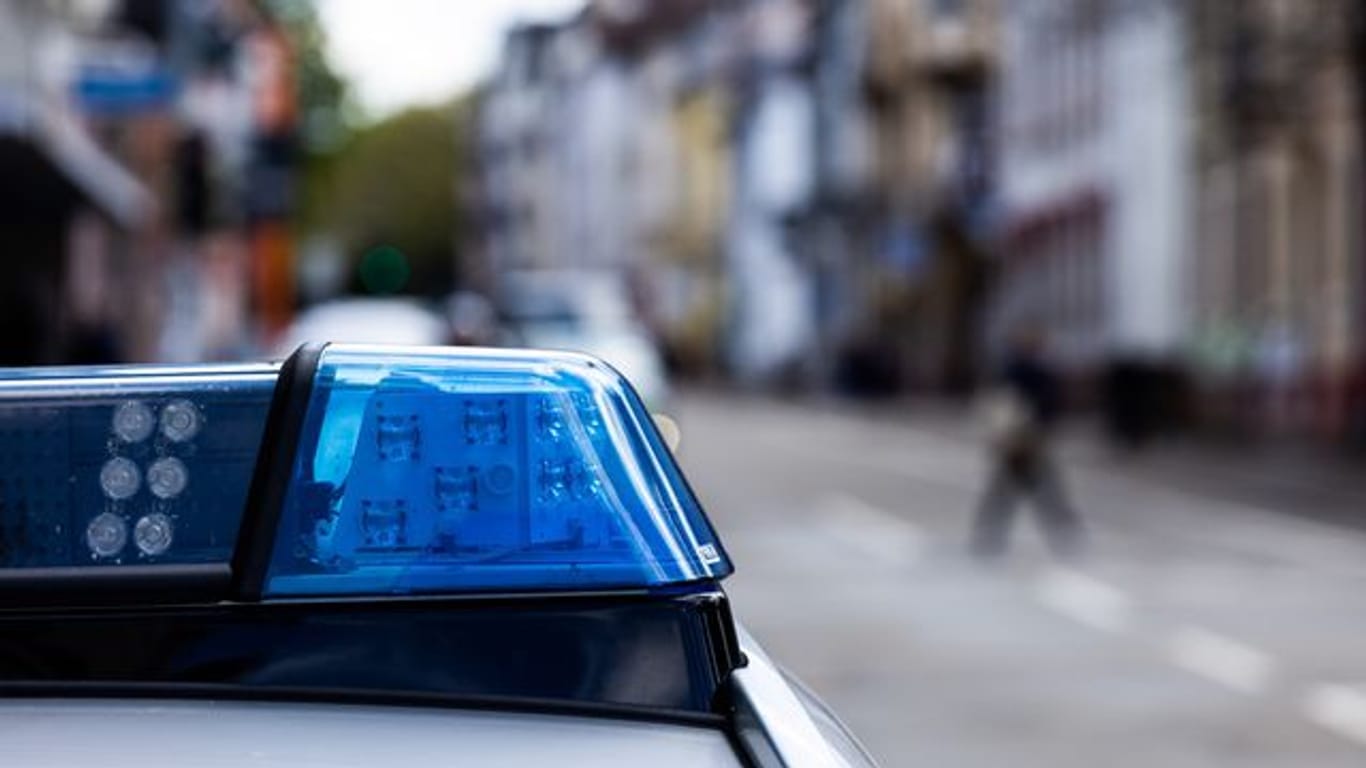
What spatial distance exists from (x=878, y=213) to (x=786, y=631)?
65158 millimetres

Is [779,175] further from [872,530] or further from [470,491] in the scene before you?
[470,491]

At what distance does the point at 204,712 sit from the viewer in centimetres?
344

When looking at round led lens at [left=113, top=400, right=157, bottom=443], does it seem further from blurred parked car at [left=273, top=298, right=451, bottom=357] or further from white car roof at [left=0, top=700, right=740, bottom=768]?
blurred parked car at [left=273, top=298, right=451, bottom=357]

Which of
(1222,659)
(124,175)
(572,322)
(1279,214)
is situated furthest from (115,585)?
(1279,214)

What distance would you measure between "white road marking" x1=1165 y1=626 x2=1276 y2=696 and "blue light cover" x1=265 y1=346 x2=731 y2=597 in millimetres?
11868

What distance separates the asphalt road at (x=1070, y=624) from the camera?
13.6m

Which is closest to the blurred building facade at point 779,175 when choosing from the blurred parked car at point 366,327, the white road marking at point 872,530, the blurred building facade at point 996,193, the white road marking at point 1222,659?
the blurred building facade at point 996,193

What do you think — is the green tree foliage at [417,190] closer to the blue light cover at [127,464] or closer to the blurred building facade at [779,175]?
the blurred building facade at [779,175]

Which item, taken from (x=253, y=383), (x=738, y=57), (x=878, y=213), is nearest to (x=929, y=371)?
(x=878, y=213)

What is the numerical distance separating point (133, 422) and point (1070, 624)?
51.4ft

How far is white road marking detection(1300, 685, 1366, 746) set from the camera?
13.8m

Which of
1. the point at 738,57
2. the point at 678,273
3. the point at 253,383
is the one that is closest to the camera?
the point at 253,383

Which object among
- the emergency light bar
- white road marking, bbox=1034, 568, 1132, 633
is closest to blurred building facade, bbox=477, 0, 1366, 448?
white road marking, bbox=1034, 568, 1132, 633

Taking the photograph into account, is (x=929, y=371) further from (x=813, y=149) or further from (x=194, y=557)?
(x=194, y=557)
